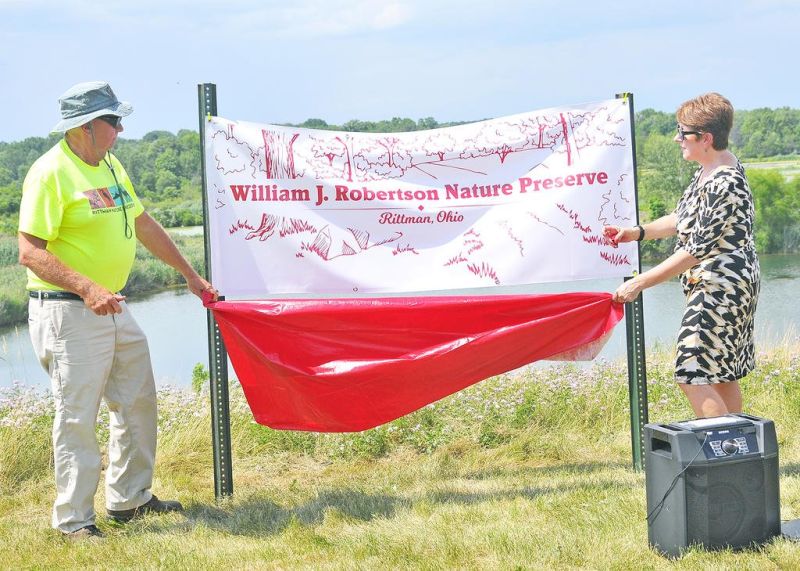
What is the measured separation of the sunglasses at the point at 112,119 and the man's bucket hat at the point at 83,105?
42mm

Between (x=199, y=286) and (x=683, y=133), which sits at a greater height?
(x=683, y=133)

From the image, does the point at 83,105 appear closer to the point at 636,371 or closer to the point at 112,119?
the point at 112,119

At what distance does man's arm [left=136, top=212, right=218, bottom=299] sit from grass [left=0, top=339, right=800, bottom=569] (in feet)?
3.75

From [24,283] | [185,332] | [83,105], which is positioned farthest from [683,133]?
[24,283]

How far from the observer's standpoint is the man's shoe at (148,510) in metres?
4.21

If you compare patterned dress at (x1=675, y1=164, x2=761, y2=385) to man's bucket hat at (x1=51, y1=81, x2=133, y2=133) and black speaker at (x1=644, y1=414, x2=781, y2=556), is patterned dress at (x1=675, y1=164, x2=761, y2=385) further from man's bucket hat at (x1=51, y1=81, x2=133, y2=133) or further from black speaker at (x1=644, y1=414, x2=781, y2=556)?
man's bucket hat at (x1=51, y1=81, x2=133, y2=133)

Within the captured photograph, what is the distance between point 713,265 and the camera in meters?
3.79

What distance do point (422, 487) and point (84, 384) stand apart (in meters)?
1.81

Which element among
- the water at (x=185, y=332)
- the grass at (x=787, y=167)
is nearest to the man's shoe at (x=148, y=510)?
the water at (x=185, y=332)

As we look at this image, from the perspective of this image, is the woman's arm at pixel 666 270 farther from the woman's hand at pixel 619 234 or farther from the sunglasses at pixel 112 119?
the sunglasses at pixel 112 119

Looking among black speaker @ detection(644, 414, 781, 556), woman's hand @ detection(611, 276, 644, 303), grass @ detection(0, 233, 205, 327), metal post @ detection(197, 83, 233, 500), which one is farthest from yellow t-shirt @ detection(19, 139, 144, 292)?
grass @ detection(0, 233, 205, 327)

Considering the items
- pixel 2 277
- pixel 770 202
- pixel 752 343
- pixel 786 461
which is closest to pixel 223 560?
pixel 752 343

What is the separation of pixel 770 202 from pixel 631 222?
19.0 meters

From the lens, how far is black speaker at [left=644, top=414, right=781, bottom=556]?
10.8 ft
